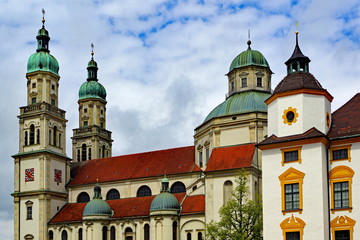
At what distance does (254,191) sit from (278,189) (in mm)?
15462

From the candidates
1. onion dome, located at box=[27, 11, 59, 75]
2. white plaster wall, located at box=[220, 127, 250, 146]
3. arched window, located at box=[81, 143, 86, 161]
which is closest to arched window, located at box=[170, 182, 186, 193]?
white plaster wall, located at box=[220, 127, 250, 146]

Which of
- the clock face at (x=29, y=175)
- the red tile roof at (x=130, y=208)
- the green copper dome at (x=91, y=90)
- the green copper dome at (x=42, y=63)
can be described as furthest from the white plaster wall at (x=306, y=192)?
the green copper dome at (x=91, y=90)

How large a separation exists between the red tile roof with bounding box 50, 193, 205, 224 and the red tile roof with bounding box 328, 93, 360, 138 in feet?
70.9

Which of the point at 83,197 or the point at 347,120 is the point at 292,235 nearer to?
the point at 347,120

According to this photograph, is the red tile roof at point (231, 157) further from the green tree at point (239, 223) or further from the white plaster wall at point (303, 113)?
the white plaster wall at point (303, 113)

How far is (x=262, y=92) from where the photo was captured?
210 feet

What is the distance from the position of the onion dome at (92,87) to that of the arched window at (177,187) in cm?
2803

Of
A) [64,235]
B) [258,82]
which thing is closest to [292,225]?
[258,82]

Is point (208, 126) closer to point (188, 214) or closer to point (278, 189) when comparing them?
point (188, 214)

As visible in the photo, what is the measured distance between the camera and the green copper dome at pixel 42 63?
75.8 meters

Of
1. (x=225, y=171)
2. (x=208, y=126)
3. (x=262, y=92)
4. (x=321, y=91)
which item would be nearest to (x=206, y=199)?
(x=225, y=171)

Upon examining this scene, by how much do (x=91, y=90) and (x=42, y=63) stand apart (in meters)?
14.9

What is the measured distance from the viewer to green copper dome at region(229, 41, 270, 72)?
214 ft

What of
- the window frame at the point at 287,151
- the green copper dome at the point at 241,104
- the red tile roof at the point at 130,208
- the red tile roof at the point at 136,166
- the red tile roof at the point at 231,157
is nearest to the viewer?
the window frame at the point at 287,151
